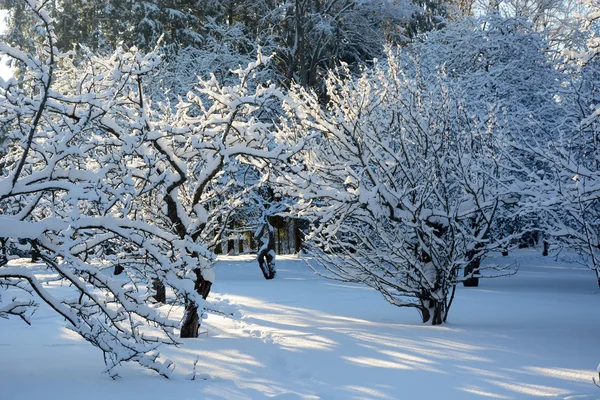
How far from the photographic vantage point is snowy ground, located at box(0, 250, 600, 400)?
502cm

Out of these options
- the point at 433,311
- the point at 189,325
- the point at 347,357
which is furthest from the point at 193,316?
the point at 433,311

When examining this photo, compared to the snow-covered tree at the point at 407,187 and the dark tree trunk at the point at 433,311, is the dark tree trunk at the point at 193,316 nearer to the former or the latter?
the snow-covered tree at the point at 407,187

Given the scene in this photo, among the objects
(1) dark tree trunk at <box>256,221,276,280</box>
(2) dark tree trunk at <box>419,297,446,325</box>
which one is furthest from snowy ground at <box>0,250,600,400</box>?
(1) dark tree trunk at <box>256,221,276,280</box>

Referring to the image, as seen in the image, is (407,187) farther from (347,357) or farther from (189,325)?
(189,325)

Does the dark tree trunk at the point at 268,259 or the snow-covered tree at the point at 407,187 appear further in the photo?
the dark tree trunk at the point at 268,259

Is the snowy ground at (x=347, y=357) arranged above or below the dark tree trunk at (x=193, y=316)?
below

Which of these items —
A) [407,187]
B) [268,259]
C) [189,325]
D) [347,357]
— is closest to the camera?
[347,357]

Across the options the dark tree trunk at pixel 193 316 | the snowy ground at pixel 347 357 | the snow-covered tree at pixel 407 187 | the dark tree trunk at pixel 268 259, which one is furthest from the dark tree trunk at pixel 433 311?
the dark tree trunk at pixel 268 259

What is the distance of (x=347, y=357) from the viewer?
6.42 m

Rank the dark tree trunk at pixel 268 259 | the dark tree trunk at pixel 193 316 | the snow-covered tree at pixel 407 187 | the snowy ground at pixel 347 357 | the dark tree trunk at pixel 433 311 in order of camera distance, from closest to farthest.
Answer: the snowy ground at pixel 347 357 < the dark tree trunk at pixel 193 316 < the snow-covered tree at pixel 407 187 < the dark tree trunk at pixel 433 311 < the dark tree trunk at pixel 268 259

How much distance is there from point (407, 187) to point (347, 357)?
3.19 meters

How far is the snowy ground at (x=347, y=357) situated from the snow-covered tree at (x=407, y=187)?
82 centimetres

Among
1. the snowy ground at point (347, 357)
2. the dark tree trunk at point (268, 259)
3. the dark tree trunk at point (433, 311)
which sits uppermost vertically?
the dark tree trunk at point (268, 259)

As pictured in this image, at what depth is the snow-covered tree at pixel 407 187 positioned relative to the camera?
831 cm
